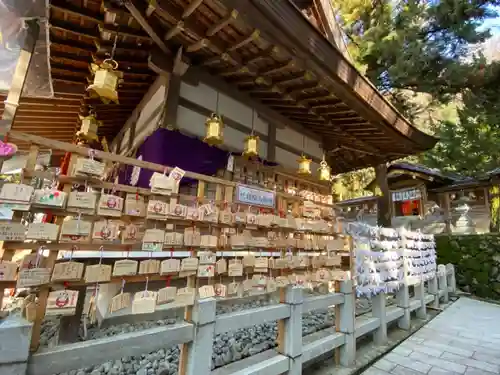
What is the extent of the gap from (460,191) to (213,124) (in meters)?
14.7

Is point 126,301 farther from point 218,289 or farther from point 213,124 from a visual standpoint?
point 213,124

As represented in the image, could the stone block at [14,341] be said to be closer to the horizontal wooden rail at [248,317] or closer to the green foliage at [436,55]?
the horizontal wooden rail at [248,317]

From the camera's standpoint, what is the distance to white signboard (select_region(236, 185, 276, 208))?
3.20m

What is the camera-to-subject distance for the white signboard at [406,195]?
14.6 m

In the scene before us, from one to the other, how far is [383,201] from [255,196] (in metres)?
8.72

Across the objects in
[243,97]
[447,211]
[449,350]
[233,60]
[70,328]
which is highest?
[243,97]

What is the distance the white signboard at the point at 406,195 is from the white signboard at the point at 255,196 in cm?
1382

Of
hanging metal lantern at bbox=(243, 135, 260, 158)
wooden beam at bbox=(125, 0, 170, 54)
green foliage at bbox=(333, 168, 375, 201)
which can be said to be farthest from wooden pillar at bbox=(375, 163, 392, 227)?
green foliage at bbox=(333, 168, 375, 201)

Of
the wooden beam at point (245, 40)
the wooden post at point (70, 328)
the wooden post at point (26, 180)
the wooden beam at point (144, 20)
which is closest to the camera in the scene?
the wooden post at point (26, 180)

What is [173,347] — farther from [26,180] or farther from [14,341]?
[26,180]

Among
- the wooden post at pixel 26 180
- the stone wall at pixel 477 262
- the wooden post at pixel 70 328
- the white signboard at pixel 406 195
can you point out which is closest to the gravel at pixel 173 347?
the wooden post at pixel 70 328

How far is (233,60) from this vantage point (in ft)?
14.4

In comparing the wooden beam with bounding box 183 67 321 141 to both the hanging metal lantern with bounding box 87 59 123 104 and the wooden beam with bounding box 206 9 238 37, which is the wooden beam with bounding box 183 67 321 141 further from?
the hanging metal lantern with bounding box 87 59 123 104

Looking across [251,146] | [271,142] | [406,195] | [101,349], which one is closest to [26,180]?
[101,349]
